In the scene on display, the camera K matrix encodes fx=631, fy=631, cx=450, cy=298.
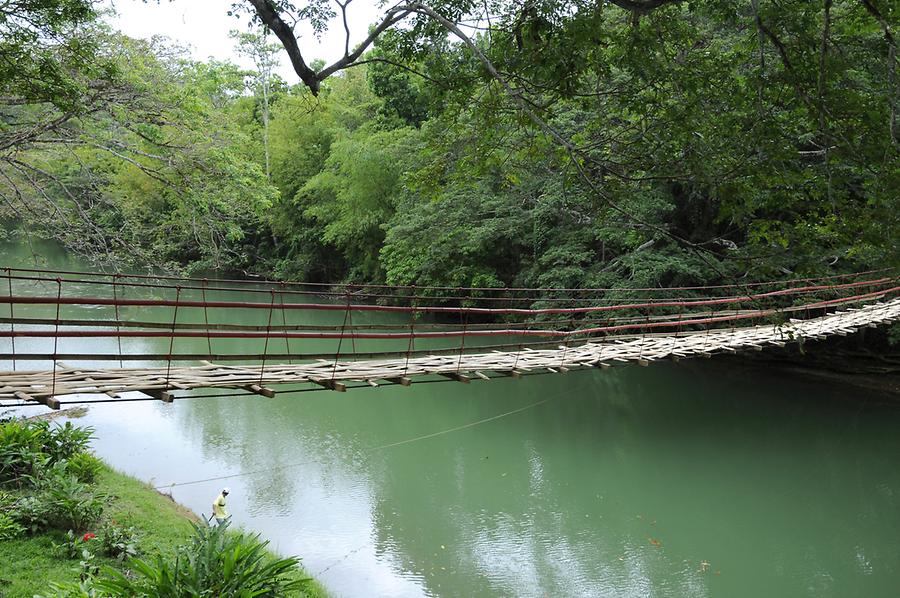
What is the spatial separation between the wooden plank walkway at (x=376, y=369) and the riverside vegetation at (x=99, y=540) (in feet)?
3.02

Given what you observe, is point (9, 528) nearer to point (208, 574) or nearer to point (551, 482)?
point (208, 574)

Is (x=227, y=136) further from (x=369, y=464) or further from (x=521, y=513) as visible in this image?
Result: (x=521, y=513)

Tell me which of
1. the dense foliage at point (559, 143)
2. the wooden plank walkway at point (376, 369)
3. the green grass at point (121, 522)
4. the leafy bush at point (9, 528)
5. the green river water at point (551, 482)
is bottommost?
the green river water at point (551, 482)

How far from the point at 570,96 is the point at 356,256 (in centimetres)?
1525

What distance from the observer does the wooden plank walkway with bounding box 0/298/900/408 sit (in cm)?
308

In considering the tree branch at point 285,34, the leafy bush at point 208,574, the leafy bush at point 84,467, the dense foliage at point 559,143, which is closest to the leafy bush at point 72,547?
the leafy bush at point 208,574

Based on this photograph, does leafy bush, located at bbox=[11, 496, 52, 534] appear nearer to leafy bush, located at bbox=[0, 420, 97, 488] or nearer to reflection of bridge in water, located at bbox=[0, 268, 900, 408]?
leafy bush, located at bbox=[0, 420, 97, 488]

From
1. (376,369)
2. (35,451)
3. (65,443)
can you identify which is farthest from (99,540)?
(376,369)

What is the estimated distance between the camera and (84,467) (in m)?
5.05

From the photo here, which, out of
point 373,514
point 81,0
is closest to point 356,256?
point 373,514

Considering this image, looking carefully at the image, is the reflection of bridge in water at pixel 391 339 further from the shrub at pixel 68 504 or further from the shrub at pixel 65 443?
the shrub at pixel 68 504

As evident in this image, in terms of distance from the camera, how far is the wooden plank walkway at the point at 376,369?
10.1 feet

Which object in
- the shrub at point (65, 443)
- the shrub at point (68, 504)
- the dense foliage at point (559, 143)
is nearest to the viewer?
the dense foliage at point (559, 143)

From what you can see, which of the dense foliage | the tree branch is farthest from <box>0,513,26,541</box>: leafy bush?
the tree branch
